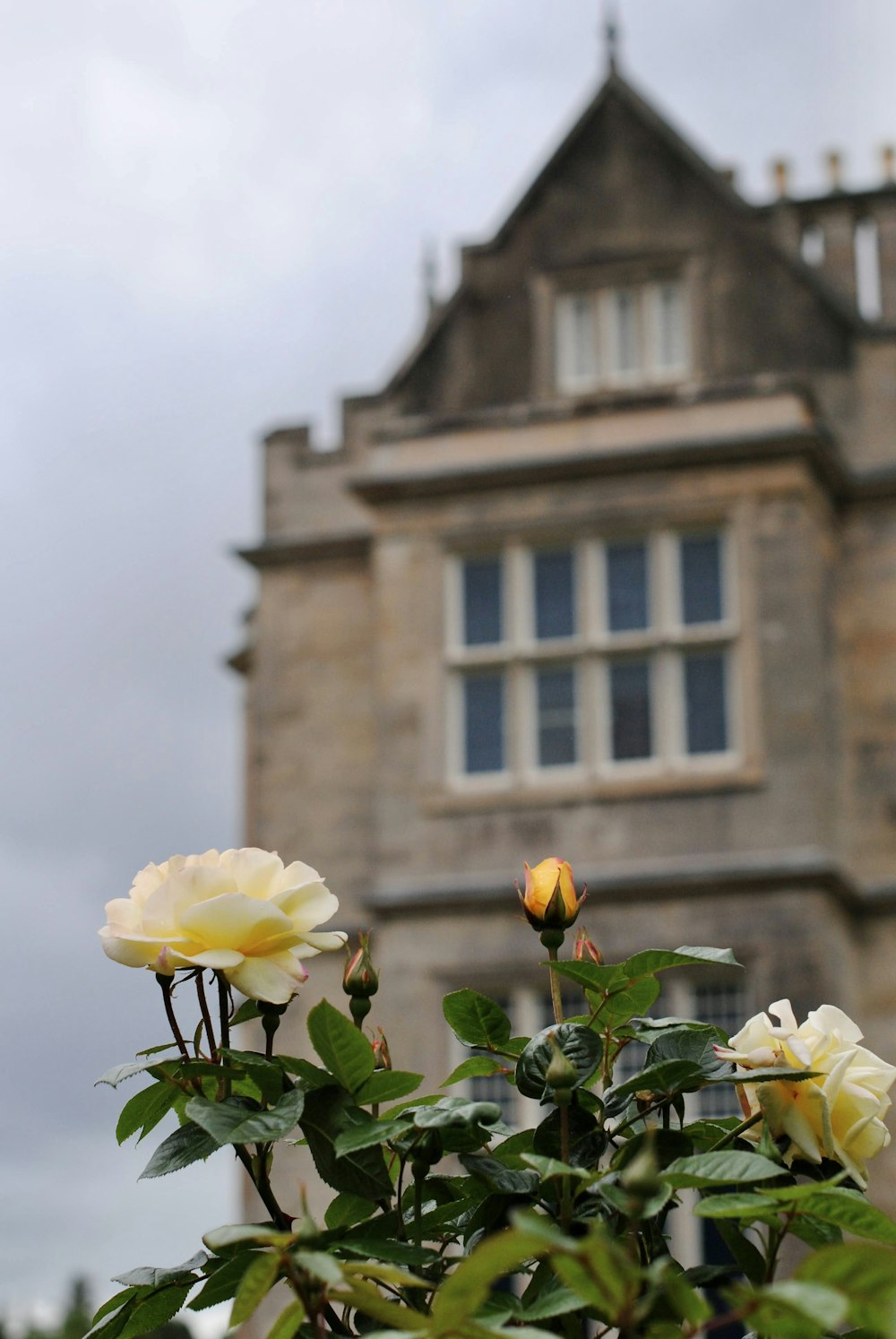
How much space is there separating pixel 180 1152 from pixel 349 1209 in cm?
16

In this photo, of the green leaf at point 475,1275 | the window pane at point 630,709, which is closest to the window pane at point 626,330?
the window pane at point 630,709

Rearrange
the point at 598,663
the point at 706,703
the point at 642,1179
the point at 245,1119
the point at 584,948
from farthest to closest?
1. the point at 598,663
2. the point at 706,703
3. the point at 584,948
4. the point at 245,1119
5. the point at 642,1179

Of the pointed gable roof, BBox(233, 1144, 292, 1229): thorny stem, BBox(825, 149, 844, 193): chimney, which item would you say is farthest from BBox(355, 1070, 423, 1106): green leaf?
BBox(825, 149, 844, 193): chimney

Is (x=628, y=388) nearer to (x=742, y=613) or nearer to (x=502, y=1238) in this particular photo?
(x=742, y=613)

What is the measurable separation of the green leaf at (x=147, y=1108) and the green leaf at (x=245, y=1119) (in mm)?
173

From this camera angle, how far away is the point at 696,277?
12219 millimetres

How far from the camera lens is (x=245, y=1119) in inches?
65.1

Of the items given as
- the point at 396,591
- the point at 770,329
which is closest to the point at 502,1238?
the point at 396,591

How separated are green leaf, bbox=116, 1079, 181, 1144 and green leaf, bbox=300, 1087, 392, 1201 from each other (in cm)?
20

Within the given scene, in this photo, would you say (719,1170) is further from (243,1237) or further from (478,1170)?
(243,1237)

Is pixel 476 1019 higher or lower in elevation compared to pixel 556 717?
lower

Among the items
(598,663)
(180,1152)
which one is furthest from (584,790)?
(180,1152)

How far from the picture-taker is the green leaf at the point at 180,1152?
170cm

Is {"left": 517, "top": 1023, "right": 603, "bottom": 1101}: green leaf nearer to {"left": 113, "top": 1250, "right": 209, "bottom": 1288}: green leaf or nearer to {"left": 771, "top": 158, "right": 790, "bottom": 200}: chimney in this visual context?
{"left": 113, "top": 1250, "right": 209, "bottom": 1288}: green leaf
